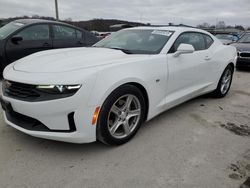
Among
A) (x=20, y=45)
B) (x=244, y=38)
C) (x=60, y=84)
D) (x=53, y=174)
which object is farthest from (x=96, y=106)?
(x=244, y=38)

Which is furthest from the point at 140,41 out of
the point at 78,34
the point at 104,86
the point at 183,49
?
the point at 78,34

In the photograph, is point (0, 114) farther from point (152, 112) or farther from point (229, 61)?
point (229, 61)

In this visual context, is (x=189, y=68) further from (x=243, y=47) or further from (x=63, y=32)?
(x=243, y=47)

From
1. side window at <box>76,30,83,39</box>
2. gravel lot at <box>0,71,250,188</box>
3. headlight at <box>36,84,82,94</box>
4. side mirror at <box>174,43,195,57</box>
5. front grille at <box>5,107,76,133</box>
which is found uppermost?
side window at <box>76,30,83,39</box>

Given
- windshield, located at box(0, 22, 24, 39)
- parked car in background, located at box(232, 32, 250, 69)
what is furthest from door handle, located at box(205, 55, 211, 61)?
parked car in background, located at box(232, 32, 250, 69)

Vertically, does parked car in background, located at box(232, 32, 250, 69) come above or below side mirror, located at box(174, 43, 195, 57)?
below

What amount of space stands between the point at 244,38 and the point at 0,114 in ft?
29.6

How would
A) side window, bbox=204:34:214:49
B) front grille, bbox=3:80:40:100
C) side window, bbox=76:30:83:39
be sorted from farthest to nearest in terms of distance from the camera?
side window, bbox=76:30:83:39 → side window, bbox=204:34:214:49 → front grille, bbox=3:80:40:100

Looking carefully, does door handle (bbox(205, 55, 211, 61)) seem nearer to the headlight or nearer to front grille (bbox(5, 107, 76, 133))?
the headlight

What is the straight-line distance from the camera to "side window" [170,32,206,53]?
3484 millimetres

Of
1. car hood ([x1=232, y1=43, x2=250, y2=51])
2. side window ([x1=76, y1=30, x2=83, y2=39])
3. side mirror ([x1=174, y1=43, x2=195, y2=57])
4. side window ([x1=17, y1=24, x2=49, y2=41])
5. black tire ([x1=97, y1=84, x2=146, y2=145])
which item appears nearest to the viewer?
black tire ([x1=97, y1=84, x2=146, y2=145])

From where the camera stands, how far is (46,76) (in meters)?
2.33

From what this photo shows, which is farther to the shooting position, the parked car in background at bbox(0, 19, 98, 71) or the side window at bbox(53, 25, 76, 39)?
the side window at bbox(53, 25, 76, 39)

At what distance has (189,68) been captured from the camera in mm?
3551
